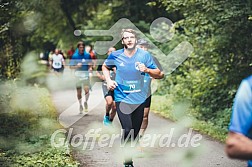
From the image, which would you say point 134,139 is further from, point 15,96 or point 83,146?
point 15,96

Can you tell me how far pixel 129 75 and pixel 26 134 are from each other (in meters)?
3.12

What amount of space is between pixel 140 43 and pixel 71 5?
18.9 m

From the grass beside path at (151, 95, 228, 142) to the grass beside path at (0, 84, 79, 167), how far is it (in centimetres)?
207

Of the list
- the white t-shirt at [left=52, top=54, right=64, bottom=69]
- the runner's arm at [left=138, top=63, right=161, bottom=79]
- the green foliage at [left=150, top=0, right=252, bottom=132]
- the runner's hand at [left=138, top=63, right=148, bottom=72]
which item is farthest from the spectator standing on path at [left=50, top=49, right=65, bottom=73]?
the runner's hand at [left=138, top=63, right=148, bottom=72]

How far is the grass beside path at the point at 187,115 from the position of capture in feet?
35.5

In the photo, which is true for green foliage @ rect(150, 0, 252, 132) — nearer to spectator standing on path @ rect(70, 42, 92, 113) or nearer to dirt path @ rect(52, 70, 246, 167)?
dirt path @ rect(52, 70, 246, 167)

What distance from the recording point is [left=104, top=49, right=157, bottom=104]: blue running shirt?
746cm

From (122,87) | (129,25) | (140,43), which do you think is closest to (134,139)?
(122,87)

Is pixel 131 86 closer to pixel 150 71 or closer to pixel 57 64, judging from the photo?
pixel 150 71

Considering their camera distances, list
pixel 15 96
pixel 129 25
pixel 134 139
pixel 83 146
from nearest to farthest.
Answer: pixel 134 139, pixel 83 146, pixel 15 96, pixel 129 25

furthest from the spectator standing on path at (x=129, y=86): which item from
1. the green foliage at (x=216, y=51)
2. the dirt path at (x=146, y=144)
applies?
the green foliage at (x=216, y=51)

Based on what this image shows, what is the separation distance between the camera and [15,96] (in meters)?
12.1

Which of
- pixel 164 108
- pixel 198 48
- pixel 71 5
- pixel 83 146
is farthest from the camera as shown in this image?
pixel 71 5

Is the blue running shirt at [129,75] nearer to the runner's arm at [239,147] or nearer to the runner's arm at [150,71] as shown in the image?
the runner's arm at [150,71]
